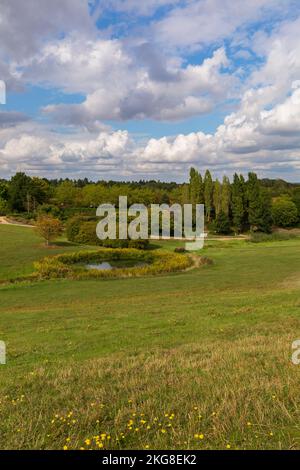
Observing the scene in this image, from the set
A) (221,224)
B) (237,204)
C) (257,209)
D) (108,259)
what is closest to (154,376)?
(108,259)

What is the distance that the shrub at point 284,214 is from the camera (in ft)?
251

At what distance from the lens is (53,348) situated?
10.5 m

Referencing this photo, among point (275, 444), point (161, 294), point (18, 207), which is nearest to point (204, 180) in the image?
point (18, 207)

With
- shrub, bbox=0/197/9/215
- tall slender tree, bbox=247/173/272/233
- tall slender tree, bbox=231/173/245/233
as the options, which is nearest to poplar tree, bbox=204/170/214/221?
tall slender tree, bbox=231/173/245/233

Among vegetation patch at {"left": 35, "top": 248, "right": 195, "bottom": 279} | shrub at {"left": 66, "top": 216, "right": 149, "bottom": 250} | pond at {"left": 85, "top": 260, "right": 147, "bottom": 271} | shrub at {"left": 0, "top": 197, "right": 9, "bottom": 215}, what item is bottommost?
pond at {"left": 85, "top": 260, "right": 147, "bottom": 271}

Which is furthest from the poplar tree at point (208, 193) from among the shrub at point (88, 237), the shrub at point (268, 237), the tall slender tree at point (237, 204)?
the shrub at point (88, 237)

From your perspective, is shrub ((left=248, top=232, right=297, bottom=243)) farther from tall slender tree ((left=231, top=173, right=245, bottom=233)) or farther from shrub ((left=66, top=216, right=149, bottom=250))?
shrub ((left=66, top=216, right=149, bottom=250))

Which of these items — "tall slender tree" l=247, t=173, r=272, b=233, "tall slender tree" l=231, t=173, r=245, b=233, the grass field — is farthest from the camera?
"tall slender tree" l=231, t=173, r=245, b=233

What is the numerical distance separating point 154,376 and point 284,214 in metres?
75.3

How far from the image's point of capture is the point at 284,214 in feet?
250

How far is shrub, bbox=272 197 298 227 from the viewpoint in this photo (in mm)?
76375

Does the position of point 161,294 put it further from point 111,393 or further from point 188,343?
point 111,393

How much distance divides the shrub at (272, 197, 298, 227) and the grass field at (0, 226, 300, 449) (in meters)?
61.9

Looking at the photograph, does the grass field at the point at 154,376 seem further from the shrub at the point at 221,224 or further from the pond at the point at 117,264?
the shrub at the point at 221,224
